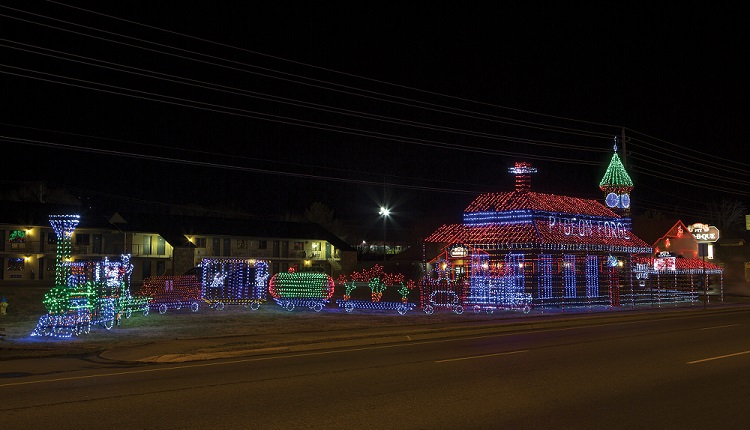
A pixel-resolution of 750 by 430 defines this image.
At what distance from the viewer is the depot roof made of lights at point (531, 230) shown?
3098cm

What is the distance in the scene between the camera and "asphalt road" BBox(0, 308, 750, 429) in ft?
28.6

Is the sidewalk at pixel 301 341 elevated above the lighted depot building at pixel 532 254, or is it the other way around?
the lighted depot building at pixel 532 254

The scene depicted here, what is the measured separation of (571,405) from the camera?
31.6 ft

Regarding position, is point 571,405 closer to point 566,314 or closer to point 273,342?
point 273,342

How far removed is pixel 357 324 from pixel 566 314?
10335 mm

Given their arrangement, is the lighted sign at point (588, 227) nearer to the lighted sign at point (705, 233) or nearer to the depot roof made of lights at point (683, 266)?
the depot roof made of lights at point (683, 266)

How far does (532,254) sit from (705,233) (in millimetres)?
29144

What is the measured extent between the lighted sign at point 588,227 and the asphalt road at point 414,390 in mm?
14921

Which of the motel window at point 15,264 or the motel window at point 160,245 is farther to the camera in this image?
the motel window at point 160,245

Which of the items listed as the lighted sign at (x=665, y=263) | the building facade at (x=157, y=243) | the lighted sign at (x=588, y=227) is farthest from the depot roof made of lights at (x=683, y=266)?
the building facade at (x=157, y=243)

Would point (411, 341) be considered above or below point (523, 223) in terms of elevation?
below

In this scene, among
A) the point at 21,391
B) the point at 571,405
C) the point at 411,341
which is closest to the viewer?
the point at 571,405

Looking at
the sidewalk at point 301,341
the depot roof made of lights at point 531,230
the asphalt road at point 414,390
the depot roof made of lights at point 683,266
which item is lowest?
the sidewalk at point 301,341

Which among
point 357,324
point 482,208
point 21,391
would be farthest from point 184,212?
point 21,391
